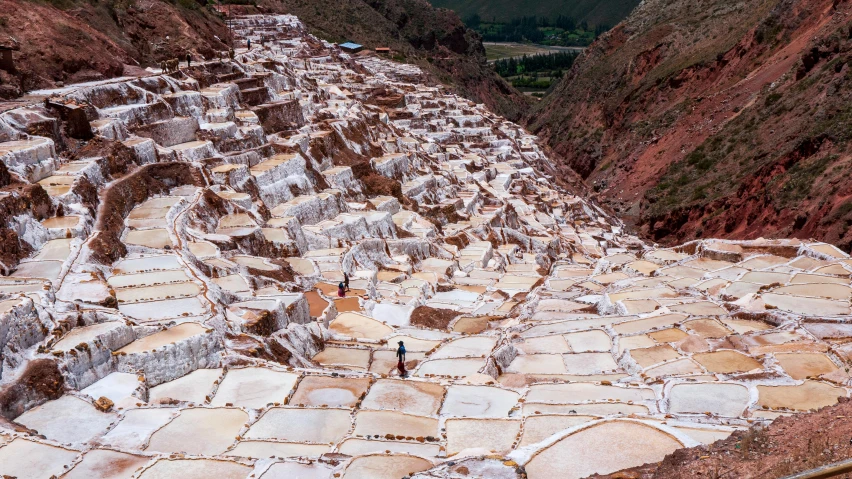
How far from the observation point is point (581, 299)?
27141 mm

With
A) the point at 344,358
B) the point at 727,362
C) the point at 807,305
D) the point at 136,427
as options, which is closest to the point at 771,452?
the point at 727,362

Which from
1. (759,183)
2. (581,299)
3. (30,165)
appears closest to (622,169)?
(759,183)

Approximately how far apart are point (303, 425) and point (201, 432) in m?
1.97

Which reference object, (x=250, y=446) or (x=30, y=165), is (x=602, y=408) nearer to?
(x=250, y=446)

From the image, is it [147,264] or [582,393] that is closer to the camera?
[582,393]

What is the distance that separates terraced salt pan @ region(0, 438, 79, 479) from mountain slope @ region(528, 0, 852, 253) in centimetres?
3104

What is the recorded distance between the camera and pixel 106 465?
13.5 m

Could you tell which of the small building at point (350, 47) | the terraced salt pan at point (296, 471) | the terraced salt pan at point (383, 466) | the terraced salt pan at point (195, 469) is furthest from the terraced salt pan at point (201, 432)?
the small building at point (350, 47)

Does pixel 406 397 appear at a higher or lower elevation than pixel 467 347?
higher

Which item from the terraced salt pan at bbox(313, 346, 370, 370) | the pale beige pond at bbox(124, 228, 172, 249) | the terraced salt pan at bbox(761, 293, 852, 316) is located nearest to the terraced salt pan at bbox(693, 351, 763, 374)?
the terraced salt pan at bbox(761, 293, 852, 316)

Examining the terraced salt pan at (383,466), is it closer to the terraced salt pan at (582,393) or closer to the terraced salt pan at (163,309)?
the terraced salt pan at (582,393)

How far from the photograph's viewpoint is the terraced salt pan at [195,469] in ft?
43.0

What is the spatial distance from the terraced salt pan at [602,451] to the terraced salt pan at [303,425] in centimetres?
425

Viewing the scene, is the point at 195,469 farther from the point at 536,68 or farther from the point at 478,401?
the point at 536,68
